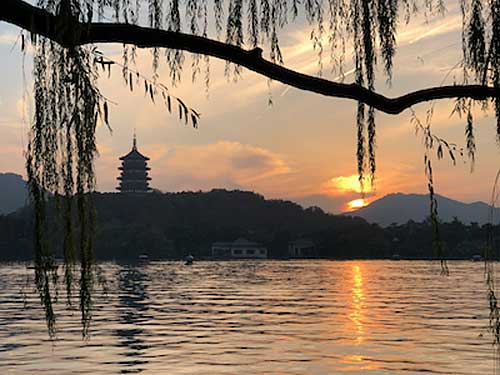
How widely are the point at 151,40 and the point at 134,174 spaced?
187301mm

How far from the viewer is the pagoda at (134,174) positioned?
18675 centimetres

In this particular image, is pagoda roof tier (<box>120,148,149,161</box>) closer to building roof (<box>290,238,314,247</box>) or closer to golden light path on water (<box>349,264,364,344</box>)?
building roof (<box>290,238,314,247</box>)

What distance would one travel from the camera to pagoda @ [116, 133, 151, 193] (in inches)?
7352

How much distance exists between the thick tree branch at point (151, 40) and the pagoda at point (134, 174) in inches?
7293

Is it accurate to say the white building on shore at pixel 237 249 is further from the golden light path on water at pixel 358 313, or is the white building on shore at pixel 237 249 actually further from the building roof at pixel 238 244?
the golden light path on water at pixel 358 313

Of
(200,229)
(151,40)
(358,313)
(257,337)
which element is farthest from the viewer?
(200,229)

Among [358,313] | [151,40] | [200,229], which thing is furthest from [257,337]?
[200,229]

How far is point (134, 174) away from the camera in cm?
18788

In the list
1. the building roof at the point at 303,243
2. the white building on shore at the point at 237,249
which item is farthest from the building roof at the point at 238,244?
the building roof at the point at 303,243

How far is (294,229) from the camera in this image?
7776 inches

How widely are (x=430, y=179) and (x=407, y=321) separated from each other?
40726 millimetres

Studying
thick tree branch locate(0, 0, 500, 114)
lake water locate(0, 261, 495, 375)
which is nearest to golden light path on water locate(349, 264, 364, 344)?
lake water locate(0, 261, 495, 375)

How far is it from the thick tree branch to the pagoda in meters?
185

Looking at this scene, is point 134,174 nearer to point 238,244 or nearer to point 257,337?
point 238,244
